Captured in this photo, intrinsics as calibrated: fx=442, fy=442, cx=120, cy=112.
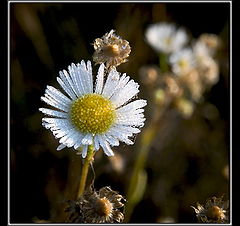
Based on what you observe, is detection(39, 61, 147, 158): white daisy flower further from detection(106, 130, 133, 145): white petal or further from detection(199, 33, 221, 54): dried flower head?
detection(199, 33, 221, 54): dried flower head

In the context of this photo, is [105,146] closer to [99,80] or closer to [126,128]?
[126,128]

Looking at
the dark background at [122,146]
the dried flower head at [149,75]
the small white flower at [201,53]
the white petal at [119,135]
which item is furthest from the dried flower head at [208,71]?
the white petal at [119,135]

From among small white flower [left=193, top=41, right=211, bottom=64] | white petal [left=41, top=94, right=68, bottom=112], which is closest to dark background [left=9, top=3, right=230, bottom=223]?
small white flower [left=193, top=41, right=211, bottom=64]

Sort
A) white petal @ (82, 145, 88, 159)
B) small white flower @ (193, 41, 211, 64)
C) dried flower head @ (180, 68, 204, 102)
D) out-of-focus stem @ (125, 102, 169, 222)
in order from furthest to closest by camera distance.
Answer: small white flower @ (193, 41, 211, 64), dried flower head @ (180, 68, 204, 102), out-of-focus stem @ (125, 102, 169, 222), white petal @ (82, 145, 88, 159)

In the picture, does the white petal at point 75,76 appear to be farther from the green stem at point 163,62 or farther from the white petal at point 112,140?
the green stem at point 163,62

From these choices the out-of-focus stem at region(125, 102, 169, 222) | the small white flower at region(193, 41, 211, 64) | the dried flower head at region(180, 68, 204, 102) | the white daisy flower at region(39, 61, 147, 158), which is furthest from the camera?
the small white flower at region(193, 41, 211, 64)
